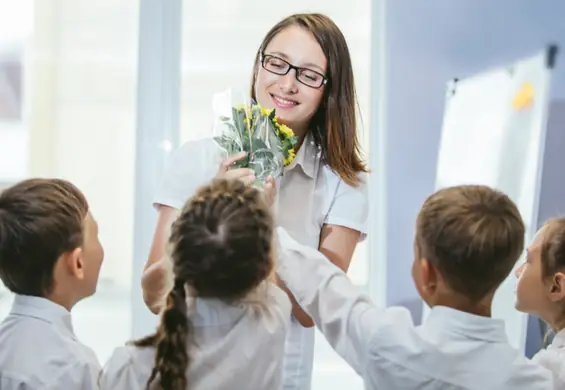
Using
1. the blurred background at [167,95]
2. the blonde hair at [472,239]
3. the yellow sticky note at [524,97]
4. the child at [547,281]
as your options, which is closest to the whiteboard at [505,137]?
the yellow sticky note at [524,97]

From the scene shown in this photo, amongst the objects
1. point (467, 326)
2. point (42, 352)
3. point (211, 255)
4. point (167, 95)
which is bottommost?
point (42, 352)

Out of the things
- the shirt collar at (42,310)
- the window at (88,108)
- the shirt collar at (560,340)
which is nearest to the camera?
the shirt collar at (42,310)

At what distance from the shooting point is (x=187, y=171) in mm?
1625

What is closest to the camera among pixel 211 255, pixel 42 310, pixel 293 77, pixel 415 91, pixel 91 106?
pixel 211 255

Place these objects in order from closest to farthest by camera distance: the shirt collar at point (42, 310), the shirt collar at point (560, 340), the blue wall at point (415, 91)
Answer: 1. the shirt collar at point (42, 310)
2. the shirt collar at point (560, 340)
3. the blue wall at point (415, 91)

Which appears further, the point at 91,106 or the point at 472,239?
the point at 91,106

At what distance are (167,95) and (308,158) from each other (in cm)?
155

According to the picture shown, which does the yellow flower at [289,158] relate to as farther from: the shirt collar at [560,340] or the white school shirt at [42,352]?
the shirt collar at [560,340]

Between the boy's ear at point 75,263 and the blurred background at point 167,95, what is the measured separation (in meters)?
1.66

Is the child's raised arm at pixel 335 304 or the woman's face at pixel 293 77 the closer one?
the child's raised arm at pixel 335 304

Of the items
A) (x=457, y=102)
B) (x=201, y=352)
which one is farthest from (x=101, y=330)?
(x=201, y=352)

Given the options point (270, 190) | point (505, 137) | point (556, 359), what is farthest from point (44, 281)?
point (505, 137)

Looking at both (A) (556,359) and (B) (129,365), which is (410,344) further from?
(B) (129,365)

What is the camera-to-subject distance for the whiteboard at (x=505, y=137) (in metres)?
2.64
